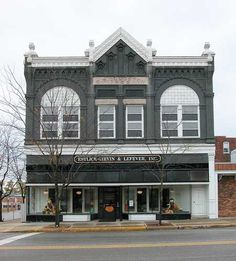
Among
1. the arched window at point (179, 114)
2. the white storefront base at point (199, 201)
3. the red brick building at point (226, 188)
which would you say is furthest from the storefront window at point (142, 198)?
the red brick building at point (226, 188)

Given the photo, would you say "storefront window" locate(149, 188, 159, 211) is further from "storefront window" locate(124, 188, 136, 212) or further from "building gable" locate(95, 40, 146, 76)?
"building gable" locate(95, 40, 146, 76)

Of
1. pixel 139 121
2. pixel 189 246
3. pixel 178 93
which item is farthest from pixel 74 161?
pixel 189 246

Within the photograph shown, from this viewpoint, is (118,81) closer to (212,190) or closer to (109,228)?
(212,190)

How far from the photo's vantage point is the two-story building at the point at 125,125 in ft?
105

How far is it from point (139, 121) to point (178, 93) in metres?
3.12

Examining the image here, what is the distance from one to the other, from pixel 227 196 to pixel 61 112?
39.4 feet

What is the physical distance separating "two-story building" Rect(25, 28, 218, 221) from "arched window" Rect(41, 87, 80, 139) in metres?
0.06

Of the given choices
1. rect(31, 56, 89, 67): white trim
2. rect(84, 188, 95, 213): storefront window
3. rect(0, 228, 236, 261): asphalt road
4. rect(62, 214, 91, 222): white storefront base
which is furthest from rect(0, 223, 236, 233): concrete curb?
rect(31, 56, 89, 67): white trim

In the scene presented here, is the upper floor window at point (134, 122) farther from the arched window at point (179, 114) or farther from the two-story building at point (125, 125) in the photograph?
the arched window at point (179, 114)

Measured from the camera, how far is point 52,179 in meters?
31.8

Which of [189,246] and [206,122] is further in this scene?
[206,122]

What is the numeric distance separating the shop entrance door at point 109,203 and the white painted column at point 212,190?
228 inches

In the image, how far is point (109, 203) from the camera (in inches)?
1284

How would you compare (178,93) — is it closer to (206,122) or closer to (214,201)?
(206,122)
